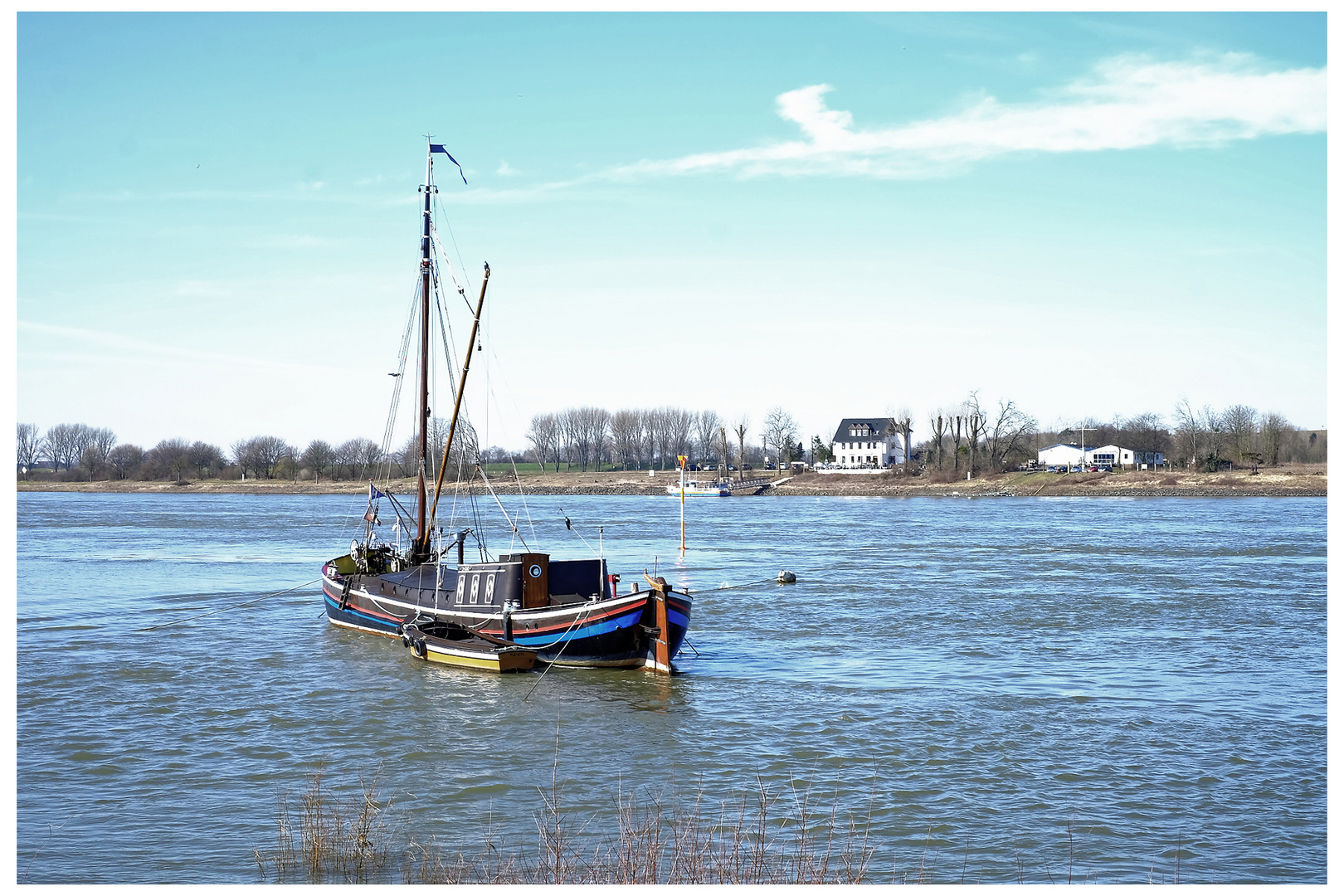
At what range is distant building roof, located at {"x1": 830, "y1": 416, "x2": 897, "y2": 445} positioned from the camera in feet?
566

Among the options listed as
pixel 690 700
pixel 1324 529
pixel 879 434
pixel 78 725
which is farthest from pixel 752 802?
pixel 879 434

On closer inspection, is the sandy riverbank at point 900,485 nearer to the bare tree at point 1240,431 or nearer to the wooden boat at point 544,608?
the bare tree at point 1240,431

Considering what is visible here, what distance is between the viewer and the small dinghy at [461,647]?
2416 centimetres

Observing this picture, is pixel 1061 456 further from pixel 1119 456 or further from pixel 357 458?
pixel 357 458

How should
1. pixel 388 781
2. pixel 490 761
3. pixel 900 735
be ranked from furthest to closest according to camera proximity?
pixel 900 735 → pixel 490 761 → pixel 388 781

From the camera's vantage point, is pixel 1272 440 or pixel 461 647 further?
pixel 1272 440

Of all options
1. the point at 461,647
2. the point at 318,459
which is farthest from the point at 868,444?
the point at 461,647

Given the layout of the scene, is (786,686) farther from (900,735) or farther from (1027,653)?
(1027,653)

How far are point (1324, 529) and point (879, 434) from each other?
356 ft

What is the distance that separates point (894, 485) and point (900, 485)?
72 cm

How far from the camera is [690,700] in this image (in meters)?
21.8

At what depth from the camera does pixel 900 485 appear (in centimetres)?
13188
